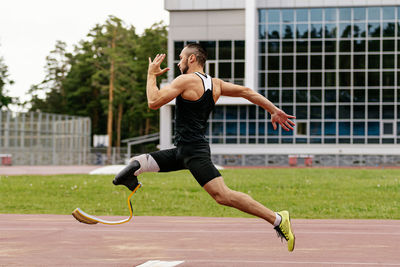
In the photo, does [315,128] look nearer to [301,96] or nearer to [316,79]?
[301,96]

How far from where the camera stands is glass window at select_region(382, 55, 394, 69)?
168 ft

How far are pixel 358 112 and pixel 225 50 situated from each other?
11.0m

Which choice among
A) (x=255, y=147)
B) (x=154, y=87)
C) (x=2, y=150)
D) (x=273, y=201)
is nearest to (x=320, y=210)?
(x=273, y=201)

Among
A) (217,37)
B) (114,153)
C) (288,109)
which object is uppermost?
(217,37)

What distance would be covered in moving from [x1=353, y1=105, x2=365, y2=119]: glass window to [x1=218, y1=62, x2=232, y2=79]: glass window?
9.67 metres

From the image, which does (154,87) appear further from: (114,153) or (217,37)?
(114,153)

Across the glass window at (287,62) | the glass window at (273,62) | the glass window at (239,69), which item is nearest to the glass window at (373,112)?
the glass window at (287,62)

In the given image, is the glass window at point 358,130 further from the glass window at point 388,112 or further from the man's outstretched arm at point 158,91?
the man's outstretched arm at point 158,91

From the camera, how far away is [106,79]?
72.9m

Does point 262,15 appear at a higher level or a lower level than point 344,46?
higher

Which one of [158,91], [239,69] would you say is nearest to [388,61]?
[239,69]

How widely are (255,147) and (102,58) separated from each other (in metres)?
26.5

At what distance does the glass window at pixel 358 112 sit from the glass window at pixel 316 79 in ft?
10.4

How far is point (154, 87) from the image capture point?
21.0ft
